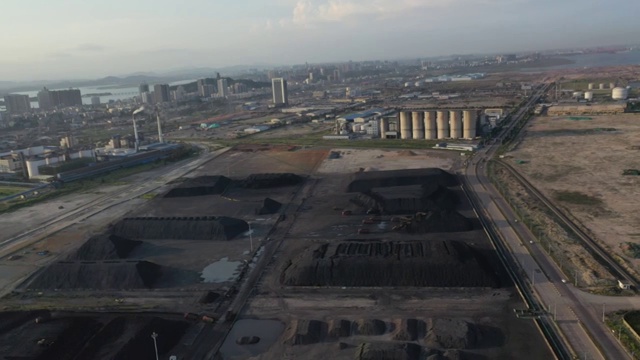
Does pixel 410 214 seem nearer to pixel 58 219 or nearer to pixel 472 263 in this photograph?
pixel 472 263

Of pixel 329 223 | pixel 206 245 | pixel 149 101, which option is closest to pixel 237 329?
pixel 206 245

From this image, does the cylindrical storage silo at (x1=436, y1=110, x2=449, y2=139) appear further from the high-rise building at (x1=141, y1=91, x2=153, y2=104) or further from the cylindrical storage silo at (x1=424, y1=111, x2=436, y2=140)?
the high-rise building at (x1=141, y1=91, x2=153, y2=104)

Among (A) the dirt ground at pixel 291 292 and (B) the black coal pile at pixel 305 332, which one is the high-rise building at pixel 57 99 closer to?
(A) the dirt ground at pixel 291 292

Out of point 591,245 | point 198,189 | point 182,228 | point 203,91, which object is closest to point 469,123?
point 198,189

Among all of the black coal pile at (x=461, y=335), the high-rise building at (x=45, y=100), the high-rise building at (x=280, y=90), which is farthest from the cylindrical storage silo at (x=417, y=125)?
the high-rise building at (x=45, y=100)

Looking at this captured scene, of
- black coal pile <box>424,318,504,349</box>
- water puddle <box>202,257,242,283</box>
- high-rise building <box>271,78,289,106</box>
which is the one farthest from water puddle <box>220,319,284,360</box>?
high-rise building <box>271,78,289,106</box>

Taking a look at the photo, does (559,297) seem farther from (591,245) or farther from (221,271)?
(221,271)
